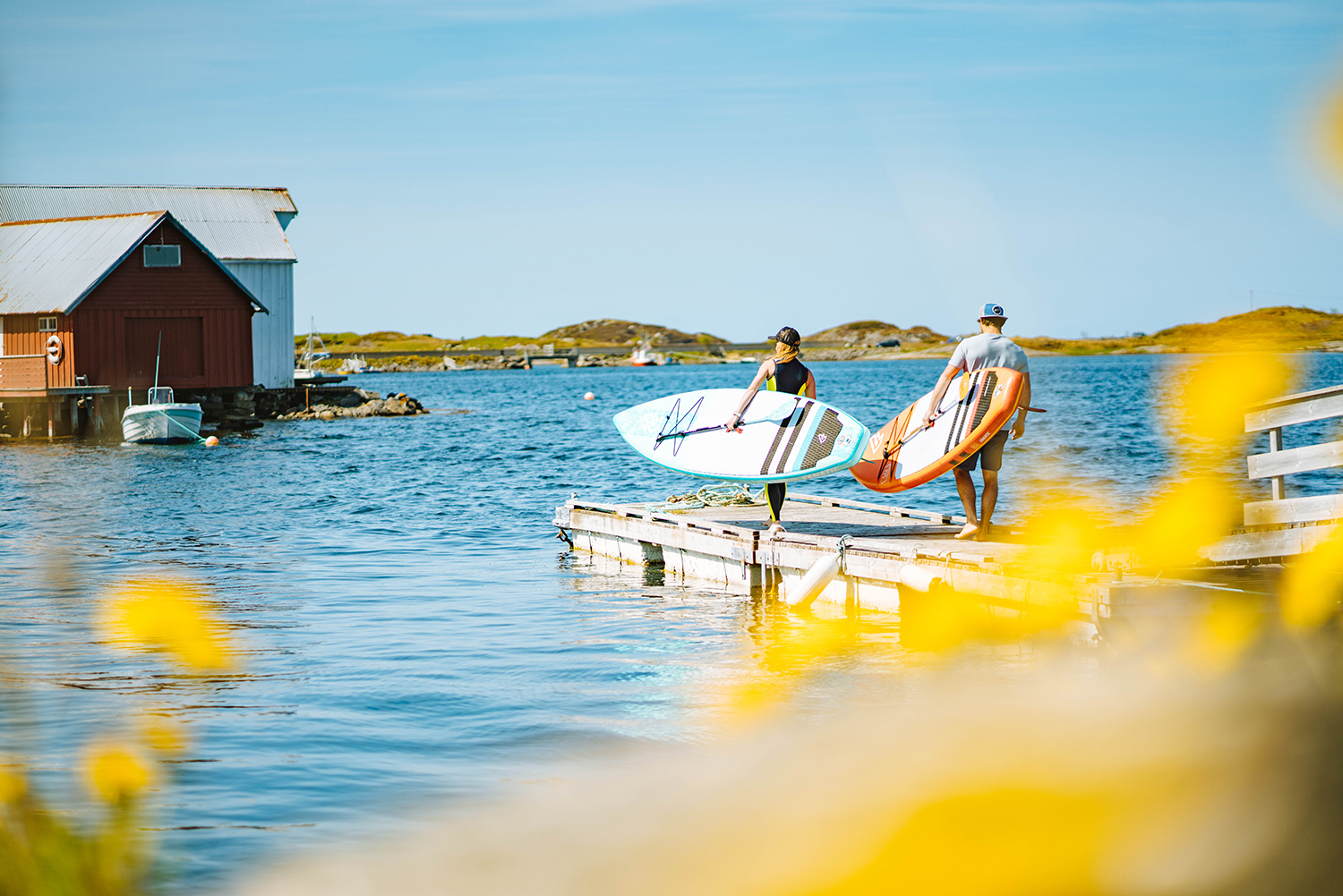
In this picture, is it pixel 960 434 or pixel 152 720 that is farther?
pixel 960 434

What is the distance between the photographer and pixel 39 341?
45.3 metres

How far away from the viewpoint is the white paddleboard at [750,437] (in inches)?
529

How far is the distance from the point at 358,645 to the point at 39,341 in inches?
1563

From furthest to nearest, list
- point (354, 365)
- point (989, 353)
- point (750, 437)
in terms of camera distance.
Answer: point (354, 365) < point (750, 437) < point (989, 353)

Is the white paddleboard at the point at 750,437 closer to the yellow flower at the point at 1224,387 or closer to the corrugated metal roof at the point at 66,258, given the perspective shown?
the yellow flower at the point at 1224,387

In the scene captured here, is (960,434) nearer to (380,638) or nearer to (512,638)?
(512,638)

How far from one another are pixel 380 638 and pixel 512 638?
125 centimetres

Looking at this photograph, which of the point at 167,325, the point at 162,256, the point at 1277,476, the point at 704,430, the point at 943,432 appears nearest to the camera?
the point at 1277,476

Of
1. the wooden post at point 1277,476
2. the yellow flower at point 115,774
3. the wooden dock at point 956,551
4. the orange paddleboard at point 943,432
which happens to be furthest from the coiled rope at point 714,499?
the yellow flower at point 115,774

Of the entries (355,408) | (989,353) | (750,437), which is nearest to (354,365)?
(355,408)

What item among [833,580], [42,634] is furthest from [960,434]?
[42,634]

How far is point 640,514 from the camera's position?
15.9 metres

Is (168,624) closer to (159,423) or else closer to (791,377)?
(791,377)

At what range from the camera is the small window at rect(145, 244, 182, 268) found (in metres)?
46.8
